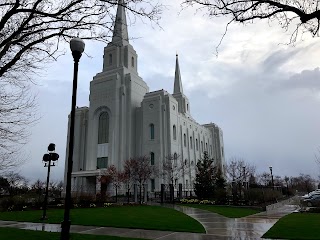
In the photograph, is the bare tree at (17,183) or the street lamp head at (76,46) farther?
the bare tree at (17,183)

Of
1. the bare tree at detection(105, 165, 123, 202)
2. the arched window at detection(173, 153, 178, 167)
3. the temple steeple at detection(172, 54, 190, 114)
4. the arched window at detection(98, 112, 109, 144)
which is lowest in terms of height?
the bare tree at detection(105, 165, 123, 202)

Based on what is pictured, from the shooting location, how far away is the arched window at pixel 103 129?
187ft

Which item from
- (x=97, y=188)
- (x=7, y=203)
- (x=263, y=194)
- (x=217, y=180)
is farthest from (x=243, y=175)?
(x=7, y=203)

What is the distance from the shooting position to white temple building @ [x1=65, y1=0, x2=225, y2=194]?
5438 cm

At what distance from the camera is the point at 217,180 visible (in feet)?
142

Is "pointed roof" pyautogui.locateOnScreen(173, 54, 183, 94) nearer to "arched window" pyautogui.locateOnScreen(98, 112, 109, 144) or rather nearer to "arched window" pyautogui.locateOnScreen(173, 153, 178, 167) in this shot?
"arched window" pyautogui.locateOnScreen(98, 112, 109, 144)

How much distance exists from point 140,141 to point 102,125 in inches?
328

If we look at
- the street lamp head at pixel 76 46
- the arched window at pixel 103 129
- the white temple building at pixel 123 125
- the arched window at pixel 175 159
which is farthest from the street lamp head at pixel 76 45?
the arched window at pixel 103 129

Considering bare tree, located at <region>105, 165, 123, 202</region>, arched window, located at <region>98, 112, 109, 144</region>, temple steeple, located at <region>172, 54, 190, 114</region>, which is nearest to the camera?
bare tree, located at <region>105, 165, 123, 202</region>

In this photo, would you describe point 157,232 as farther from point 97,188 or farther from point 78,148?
point 78,148

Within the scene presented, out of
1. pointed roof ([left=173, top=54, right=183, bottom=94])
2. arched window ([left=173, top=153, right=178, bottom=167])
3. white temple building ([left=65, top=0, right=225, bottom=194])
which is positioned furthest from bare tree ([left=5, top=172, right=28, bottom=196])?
pointed roof ([left=173, top=54, right=183, bottom=94])

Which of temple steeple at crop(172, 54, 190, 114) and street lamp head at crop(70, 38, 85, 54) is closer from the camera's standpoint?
street lamp head at crop(70, 38, 85, 54)

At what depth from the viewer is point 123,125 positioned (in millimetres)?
56000

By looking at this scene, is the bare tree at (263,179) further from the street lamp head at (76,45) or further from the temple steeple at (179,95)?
the street lamp head at (76,45)
